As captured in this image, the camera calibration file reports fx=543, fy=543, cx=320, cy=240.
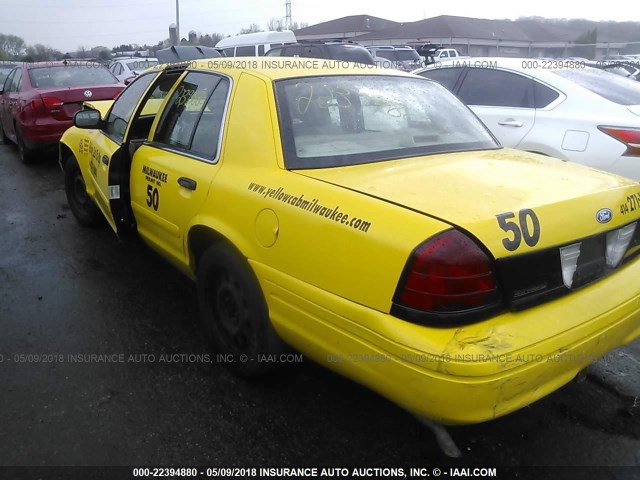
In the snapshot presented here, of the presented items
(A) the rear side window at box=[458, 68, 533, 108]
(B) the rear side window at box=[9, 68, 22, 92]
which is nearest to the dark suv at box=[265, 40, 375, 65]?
(B) the rear side window at box=[9, 68, 22, 92]

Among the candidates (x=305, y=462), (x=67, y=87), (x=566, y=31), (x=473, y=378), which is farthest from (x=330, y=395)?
(x=566, y=31)

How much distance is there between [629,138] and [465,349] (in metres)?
3.43

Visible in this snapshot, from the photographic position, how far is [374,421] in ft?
8.42

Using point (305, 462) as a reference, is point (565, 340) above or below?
Answer: above

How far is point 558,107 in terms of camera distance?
488 cm

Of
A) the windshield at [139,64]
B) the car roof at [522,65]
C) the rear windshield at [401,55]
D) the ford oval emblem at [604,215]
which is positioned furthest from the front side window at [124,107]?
the rear windshield at [401,55]

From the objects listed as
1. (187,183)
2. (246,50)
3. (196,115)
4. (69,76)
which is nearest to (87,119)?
(196,115)

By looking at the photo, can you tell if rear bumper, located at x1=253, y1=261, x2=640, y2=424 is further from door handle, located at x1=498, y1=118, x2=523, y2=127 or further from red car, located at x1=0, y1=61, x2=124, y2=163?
red car, located at x1=0, y1=61, x2=124, y2=163

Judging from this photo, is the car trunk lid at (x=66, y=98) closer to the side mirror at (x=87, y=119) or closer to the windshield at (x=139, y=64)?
the side mirror at (x=87, y=119)

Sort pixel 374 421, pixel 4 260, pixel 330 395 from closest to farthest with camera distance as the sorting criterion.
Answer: pixel 374 421, pixel 330 395, pixel 4 260

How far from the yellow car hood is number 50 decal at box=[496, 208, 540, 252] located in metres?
0.02

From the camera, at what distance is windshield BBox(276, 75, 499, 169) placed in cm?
260

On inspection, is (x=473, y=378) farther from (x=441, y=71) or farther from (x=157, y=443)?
(x=441, y=71)

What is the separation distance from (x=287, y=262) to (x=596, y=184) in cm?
137
